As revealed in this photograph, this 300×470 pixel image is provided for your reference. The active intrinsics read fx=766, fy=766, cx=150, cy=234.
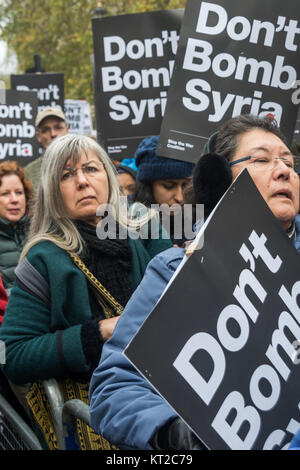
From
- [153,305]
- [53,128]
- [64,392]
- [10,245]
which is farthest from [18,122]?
[153,305]

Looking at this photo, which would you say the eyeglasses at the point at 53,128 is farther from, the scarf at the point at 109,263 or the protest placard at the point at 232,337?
the protest placard at the point at 232,337

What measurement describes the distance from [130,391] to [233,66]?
2369mm

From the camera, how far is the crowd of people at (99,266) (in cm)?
215

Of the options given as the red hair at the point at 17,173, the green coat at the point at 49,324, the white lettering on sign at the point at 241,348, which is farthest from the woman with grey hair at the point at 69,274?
the red hair at the point at 17,173

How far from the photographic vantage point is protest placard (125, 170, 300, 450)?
1.70 meters

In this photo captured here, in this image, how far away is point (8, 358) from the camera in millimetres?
3047

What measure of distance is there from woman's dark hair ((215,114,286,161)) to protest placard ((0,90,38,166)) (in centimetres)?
433

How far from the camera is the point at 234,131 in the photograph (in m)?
2.95

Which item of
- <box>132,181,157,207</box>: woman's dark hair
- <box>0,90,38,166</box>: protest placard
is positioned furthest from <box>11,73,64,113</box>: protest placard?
<box>132,181,157,207</box>: woman's dark hair

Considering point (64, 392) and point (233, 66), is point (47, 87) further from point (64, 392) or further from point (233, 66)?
point (64, 392)

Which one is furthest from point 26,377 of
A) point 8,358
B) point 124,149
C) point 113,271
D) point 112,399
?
point 124,149

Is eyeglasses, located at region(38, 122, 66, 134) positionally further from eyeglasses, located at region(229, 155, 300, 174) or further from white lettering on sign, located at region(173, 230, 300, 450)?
white lettering on sign, located at region(173, 230, 300, 450)

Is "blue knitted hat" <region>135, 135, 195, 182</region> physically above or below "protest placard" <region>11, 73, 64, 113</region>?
above

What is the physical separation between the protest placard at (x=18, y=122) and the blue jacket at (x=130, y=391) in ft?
16.6
